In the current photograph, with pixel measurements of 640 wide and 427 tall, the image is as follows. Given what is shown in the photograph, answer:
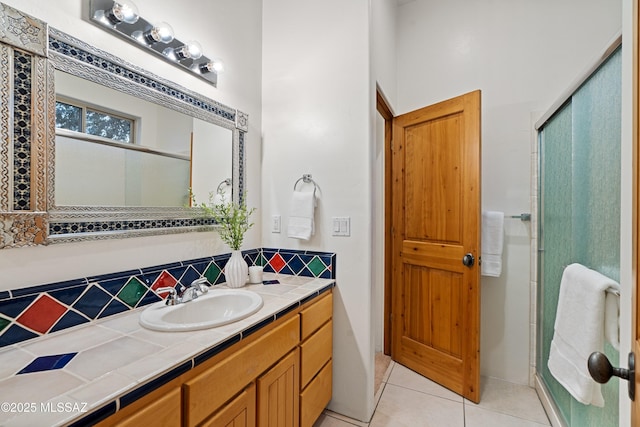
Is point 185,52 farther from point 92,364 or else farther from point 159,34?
point 92,364

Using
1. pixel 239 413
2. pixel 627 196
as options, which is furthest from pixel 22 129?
pixel 627 196

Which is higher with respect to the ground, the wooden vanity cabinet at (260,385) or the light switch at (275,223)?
the light switch at (275,223)

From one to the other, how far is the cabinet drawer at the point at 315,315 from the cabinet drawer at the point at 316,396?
277 millimetres

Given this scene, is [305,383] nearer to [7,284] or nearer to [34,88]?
[7,284]

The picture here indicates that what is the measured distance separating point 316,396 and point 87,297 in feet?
3.88

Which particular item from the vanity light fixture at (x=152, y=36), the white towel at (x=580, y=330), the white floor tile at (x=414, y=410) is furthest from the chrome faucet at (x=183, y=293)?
the white towel at (x=580, y=330)

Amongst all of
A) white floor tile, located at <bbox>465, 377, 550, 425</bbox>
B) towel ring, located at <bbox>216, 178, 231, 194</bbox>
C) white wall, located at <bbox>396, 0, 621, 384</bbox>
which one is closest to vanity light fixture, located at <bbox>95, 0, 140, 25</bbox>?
towel ring, located at <bbox>216, 178, 231, 194</bbox>

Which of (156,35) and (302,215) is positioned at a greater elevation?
(156,35)

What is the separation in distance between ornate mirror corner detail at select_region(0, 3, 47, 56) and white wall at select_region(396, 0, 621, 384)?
2471 mm

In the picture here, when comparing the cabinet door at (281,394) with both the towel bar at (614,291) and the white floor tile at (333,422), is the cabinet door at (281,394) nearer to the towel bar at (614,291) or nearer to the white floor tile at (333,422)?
the white floor tile at (333,422)

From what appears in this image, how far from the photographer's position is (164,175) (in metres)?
1.38

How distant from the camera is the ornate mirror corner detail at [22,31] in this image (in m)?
0.88

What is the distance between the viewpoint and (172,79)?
4.63ft

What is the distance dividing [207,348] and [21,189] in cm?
78
